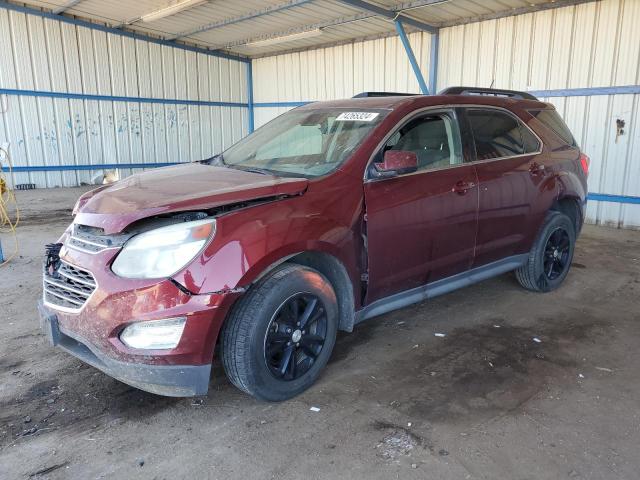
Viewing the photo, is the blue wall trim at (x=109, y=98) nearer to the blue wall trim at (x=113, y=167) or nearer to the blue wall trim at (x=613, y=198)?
the blue wall trim at (x=113, y=167)

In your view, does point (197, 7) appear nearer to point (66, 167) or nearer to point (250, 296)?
point (66, 167)

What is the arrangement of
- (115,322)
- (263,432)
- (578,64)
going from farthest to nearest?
(578,64) < (263,432) < (115,322)

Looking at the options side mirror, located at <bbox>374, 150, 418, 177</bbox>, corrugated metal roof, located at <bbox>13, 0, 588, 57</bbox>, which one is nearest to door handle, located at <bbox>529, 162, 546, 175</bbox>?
side mirror, located at <bbox>374, 150, 418, 177</bbox>

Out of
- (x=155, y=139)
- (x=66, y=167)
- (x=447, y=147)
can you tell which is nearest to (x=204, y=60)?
(x=155, y=139)

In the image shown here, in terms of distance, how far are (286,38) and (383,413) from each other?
39.6 ft

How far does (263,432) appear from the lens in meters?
2.60

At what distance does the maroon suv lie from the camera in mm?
2424

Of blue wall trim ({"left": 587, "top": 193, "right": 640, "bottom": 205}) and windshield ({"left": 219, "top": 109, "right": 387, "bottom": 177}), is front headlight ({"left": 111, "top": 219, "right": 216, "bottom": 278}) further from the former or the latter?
blue wall trim ({"left": 587, "top": 193, "right": 640, "bottom": 205})

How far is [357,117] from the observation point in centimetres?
351

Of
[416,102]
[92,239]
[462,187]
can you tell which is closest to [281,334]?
[92,239]

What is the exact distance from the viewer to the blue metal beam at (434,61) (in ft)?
35.7

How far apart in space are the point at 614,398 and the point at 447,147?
1986 millimetres

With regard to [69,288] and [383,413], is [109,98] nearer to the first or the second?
[69,288]

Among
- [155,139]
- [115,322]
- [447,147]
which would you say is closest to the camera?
[115,322]
